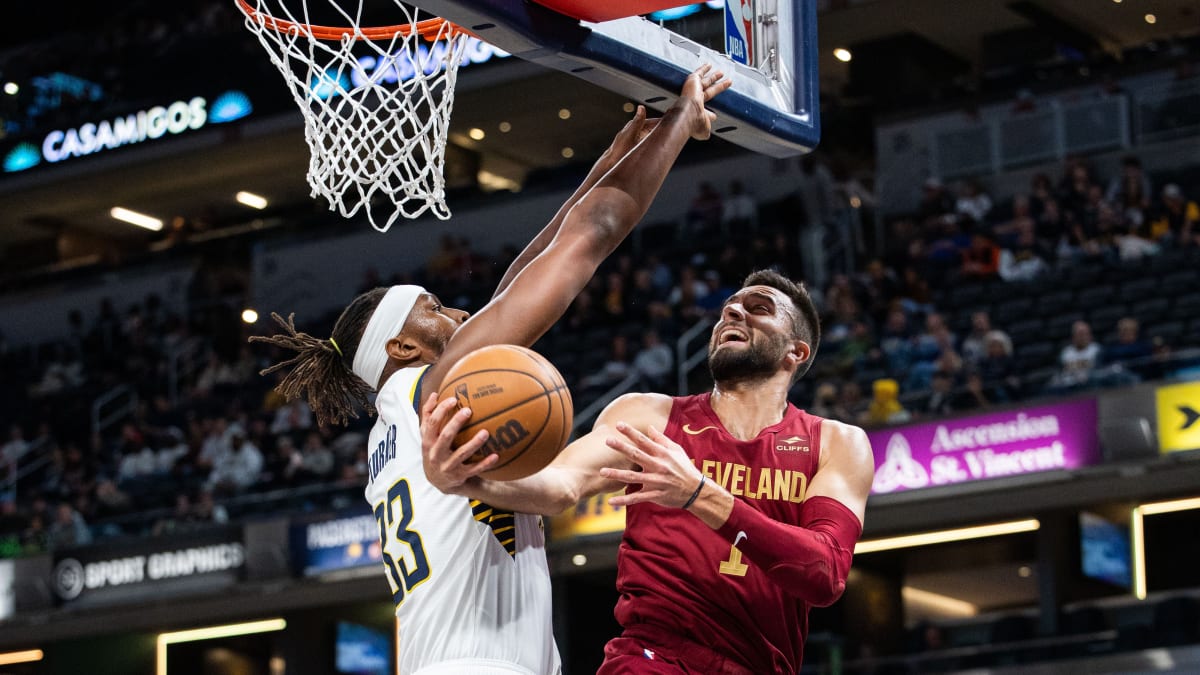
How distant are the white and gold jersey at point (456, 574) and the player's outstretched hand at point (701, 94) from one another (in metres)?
0.93

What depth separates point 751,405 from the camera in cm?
432

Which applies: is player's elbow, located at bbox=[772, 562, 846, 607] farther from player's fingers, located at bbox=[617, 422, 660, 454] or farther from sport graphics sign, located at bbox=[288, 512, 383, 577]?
sport graphics sign, located at bbox=[288, 512, 383, 577]

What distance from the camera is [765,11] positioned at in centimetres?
502

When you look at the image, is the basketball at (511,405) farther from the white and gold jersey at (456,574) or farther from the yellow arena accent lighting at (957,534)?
the yellow arena accent lighting at (957,534)

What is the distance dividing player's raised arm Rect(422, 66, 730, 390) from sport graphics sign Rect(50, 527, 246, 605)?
12.2m

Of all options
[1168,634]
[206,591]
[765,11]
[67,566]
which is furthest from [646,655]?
[67,566]

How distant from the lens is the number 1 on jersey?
3.88 m

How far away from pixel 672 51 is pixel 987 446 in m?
8.59

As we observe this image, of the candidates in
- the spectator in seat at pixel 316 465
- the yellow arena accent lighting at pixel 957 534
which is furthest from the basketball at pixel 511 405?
the spectator in seat at pixel 316 465

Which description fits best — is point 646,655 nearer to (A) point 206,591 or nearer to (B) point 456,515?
A: (B) point 456,515

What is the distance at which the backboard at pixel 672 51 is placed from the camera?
161 inches

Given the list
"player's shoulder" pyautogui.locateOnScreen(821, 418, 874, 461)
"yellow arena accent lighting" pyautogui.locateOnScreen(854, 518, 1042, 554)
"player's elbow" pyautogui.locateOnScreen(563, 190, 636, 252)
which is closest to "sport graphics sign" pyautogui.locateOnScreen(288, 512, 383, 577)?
"yellow arena accent lighting" pyautogui.locateOnScreen(854, 518, 1042, 554)

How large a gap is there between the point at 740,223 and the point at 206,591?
7384 mm

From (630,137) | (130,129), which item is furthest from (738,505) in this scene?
(130,129)
